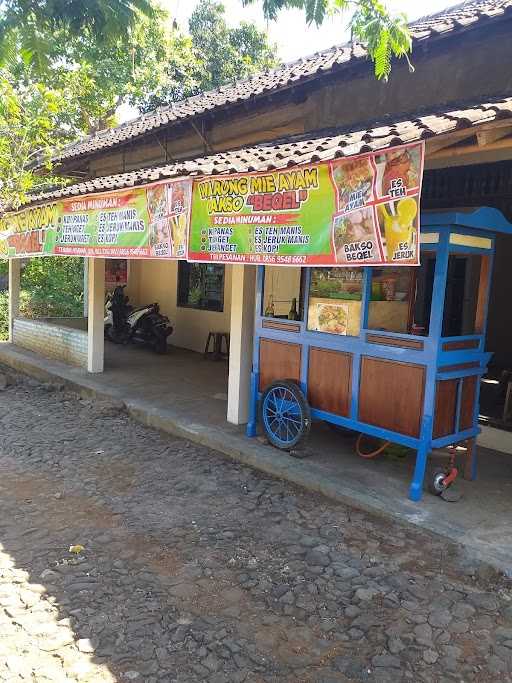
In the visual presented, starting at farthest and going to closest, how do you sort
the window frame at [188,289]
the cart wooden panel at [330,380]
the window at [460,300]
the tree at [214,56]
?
the tree at [214,56] < the window frame at [188,289] < the cart wooden panel at [330,380] < the window at [460,300]

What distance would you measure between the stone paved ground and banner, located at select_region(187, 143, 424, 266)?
2.04 metres

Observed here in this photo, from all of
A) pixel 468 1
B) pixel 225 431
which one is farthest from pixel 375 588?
pixel 468 1

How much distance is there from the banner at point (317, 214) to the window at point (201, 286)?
550cm

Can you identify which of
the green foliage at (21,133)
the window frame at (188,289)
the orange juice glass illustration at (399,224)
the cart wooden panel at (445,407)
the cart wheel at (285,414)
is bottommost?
the cart wheel at (285,414)

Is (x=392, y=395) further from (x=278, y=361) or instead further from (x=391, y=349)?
(x=278, y=361)

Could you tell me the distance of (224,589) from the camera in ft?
11.2

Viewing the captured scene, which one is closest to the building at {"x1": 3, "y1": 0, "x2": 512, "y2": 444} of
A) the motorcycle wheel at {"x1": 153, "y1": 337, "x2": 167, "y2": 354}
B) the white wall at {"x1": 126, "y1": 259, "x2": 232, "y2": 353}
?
the motorcycle wheel at {"x1": 153, "y1": 337, "x2": 167, "y2": 354}

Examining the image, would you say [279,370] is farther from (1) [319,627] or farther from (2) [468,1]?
(2) [468,1]

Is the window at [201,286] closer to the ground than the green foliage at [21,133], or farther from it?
closer to the ground

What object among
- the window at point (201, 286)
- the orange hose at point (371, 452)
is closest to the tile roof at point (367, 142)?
the orange hose at point (371, 452)

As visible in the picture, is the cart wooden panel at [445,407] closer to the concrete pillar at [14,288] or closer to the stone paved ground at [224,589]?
the stone paved ground at [224,589]

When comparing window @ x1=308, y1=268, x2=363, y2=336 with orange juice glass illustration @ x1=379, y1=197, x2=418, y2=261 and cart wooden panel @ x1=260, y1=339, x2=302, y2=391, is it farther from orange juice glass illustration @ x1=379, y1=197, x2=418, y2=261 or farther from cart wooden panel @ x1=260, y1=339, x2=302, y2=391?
orange juice glass illustration @ x1=379, y1=197, x2=418, y2=261

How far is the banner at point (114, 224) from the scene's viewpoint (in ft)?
19.3

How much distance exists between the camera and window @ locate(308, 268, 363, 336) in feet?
16.7
